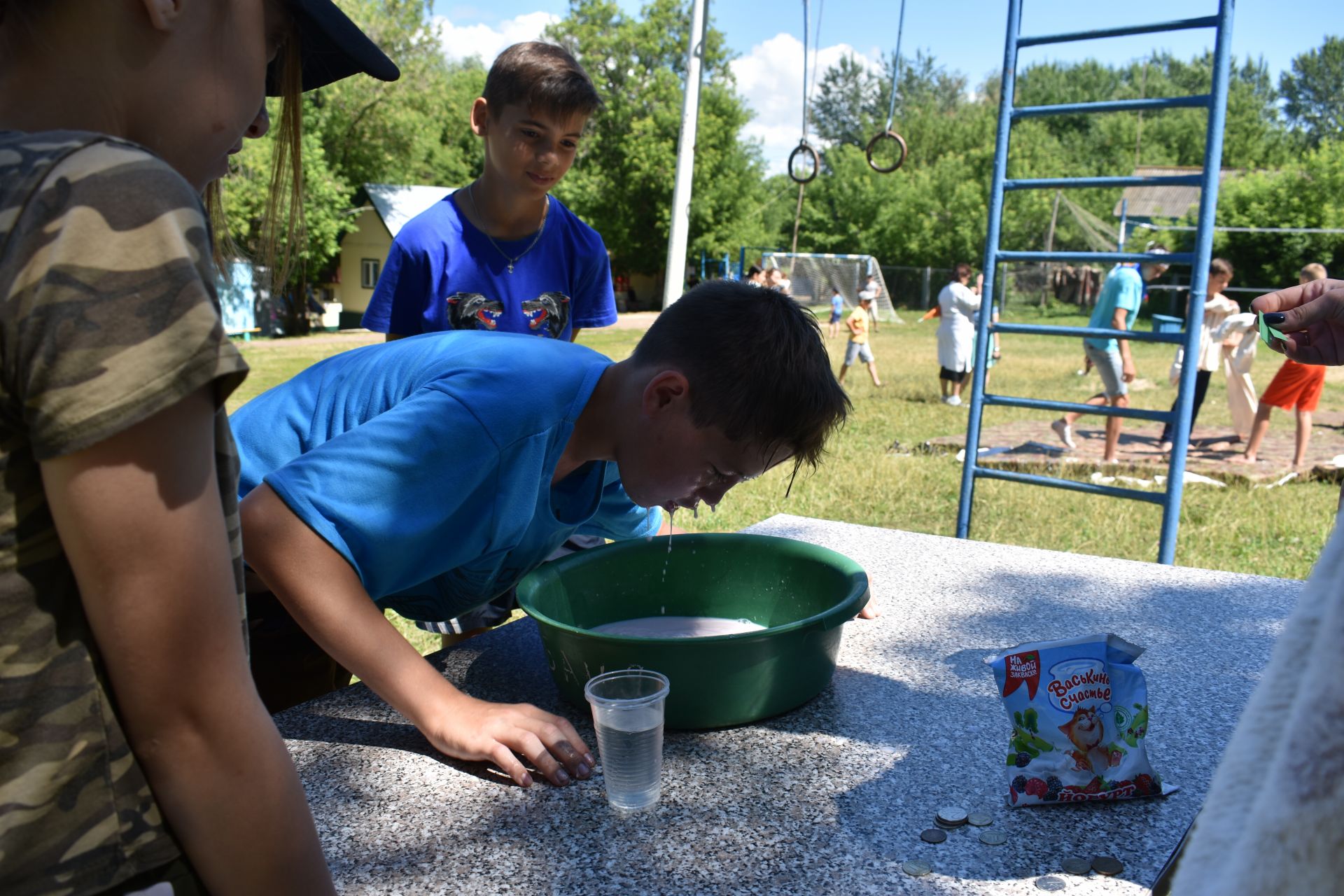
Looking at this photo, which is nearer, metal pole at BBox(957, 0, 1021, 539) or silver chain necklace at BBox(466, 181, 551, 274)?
silver chain necklace at BBox(466, 181, 551, 274)

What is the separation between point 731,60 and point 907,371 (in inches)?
869

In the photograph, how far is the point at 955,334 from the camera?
31.3ft

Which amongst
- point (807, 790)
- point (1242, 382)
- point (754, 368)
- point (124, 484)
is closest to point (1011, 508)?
point (1242, 382)

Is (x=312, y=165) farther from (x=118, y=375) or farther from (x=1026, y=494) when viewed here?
(x=118, y=375)

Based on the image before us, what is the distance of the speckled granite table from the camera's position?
1098mm

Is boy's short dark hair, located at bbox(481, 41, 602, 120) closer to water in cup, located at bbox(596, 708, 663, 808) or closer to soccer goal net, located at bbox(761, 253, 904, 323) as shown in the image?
water in cup, located at bbox(596, 708, 663, 808)

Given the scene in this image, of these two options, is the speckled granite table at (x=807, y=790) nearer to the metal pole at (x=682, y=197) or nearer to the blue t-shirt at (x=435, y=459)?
the blue t-shirt at (x=435, y=459)

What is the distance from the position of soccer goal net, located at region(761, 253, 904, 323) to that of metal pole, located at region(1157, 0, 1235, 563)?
73.4ft

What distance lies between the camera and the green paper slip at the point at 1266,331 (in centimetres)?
154

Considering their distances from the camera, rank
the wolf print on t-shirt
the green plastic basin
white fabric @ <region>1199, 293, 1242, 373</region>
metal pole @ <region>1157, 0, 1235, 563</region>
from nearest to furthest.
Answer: the green plastic basin → the wolf print on t-shirt → metal pole @ <region>1157, 0, 1235, 563</region> → white fabric @ <region>1199, 293, 1242, 373</region>

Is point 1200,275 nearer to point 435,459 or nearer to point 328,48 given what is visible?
point 435,459

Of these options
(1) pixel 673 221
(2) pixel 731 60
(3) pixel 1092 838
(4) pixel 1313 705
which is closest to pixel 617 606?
(3) pixel 1092 838

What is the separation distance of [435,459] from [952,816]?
785 millimetres

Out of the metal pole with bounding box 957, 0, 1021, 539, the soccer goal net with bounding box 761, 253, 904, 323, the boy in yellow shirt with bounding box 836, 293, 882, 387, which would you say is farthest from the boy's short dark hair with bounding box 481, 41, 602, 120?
the soccer goal net with bounding box 761, 253, 904, 323
